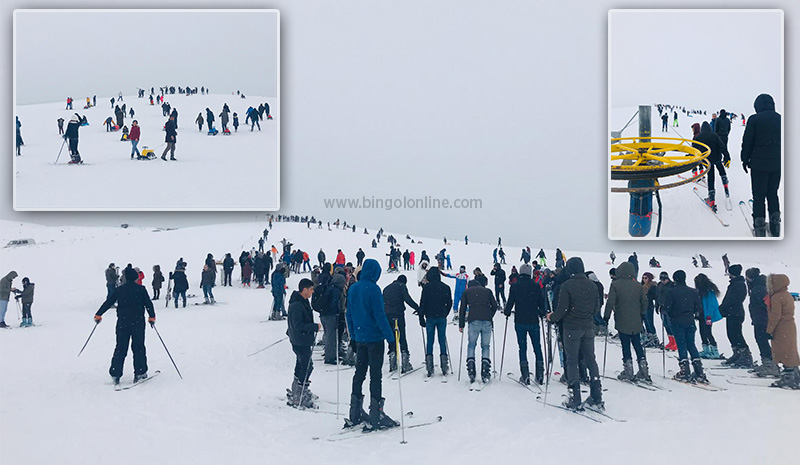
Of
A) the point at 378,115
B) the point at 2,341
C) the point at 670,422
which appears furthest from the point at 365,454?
the point at 2,341

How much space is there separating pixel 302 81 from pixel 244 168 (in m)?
1.47

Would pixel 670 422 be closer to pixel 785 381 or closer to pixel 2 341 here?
pixel 785 381

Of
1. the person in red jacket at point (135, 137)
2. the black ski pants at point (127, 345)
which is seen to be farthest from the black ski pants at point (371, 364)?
the person in red jacket at point (135, 137)

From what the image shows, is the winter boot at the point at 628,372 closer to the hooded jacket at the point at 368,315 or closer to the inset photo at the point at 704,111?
the inset photo at the point at 704,111

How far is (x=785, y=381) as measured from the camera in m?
6.81

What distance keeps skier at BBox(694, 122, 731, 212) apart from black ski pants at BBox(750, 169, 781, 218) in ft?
1.21

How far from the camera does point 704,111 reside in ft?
28.0

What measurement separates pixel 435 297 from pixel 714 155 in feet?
14.8

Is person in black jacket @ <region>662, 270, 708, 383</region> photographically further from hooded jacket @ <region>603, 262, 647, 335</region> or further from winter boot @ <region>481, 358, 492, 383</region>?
winter boot @ <region>481, 358, 492, 383</region>

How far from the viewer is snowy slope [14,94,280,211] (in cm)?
859

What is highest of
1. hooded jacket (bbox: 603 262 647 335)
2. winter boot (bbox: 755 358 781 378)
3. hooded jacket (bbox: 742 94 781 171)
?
hooded jacket (bbox: 742 94 781 171)

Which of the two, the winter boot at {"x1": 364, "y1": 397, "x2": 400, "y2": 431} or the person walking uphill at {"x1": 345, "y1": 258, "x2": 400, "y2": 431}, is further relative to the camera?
the winter boot at {"x1": 364, "y1": 397, "x2": 400, "y2": 431}

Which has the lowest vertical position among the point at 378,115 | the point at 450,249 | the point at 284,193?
the point at 450,249

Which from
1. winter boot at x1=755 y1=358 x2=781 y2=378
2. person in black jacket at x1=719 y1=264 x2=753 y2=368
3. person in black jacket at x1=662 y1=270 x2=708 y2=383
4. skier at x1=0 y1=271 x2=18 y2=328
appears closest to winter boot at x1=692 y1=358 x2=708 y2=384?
person in black jacket at x1=662 y1=270 x2=708 y2=383
